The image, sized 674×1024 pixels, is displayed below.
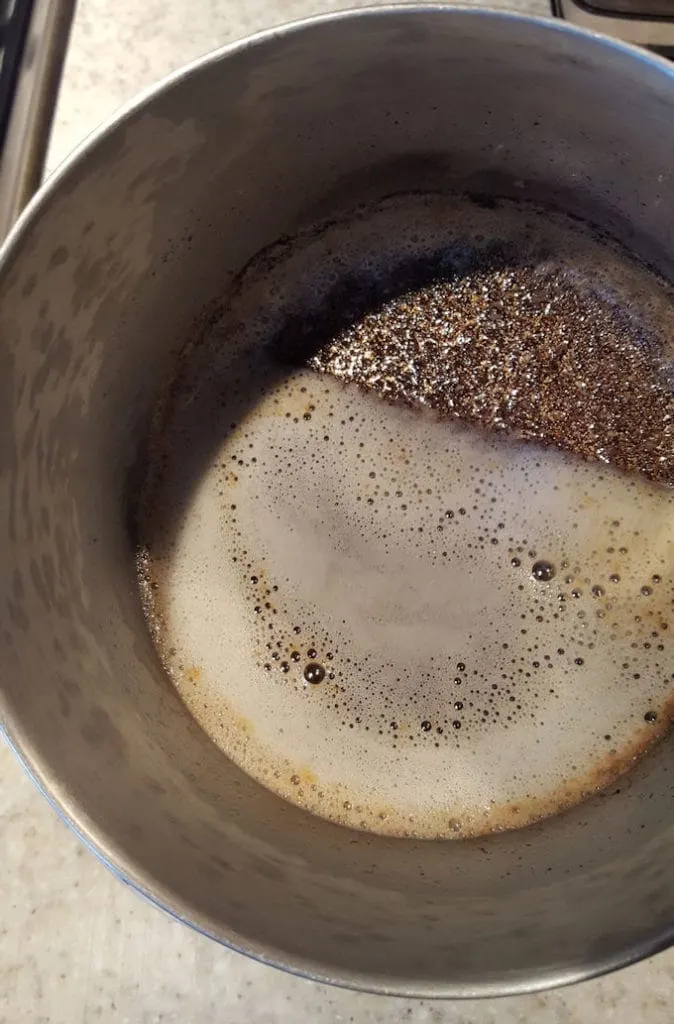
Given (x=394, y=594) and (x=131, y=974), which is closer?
(x=131, y=974)

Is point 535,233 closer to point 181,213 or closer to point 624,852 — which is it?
point 181,213

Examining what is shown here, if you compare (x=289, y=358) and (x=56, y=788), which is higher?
(x=289, y=358)

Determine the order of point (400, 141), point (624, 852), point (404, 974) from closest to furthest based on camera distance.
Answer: point (404, 974) → point (624, 852) → point (400, 141)

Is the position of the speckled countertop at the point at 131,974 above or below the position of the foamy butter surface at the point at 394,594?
below

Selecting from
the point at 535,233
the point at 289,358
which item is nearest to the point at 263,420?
the point at 289,358
